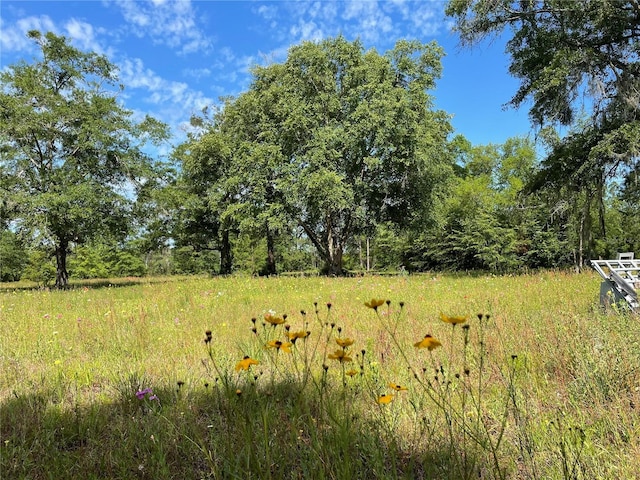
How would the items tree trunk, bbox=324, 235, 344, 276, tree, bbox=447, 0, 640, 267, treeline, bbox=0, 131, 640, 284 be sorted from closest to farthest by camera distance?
tree, bbox=447, 0, 640, 267, tree trunk, bbox=324, 235, 344, 276, treeline, bbox=0, 131, 640, 284

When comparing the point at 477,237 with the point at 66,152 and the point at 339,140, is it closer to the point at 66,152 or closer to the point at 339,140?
the point at 339,140

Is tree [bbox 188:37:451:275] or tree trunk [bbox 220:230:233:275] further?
tree trunk [bbox 220:230:233:275]

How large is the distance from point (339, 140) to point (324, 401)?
16181 mm

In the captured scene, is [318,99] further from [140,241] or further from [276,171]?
[140,241]

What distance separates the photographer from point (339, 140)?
1772cm

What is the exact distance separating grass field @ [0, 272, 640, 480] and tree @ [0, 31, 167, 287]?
33.2 ft

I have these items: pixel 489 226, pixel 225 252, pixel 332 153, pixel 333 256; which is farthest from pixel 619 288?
pixel 225 252

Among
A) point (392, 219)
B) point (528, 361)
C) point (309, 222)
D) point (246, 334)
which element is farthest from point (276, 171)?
point (528, 361)

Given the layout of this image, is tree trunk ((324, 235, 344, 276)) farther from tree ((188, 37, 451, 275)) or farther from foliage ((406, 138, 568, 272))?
foliage ((406, 138, 568, 272))

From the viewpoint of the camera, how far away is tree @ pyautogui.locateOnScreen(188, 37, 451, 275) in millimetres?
17344

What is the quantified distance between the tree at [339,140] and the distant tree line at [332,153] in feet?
0.31

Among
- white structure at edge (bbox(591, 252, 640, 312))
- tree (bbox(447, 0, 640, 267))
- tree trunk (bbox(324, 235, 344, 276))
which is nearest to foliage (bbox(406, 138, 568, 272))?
tree trunk (bbox(324, 235, 344, 276))

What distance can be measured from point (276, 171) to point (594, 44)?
43.4 feet

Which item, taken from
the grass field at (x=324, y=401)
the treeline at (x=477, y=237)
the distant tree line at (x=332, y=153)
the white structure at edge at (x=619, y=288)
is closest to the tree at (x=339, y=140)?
the distant tree line at (x=332, y=153)
